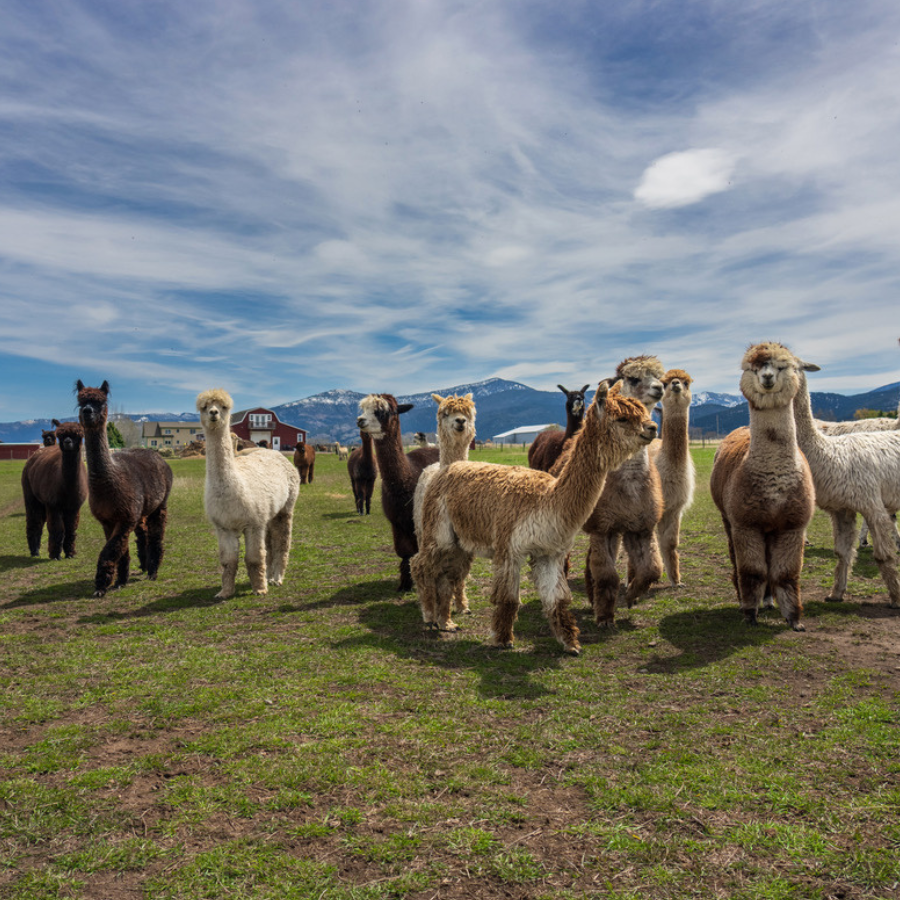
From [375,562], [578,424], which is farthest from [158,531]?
[578,424]

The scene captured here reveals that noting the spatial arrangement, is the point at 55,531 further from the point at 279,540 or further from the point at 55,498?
the point at 279,540

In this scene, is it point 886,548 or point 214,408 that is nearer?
point 886,548

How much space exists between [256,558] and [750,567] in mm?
5513

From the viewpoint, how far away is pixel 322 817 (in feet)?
9.66

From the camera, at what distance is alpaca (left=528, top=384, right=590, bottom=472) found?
8484 mm

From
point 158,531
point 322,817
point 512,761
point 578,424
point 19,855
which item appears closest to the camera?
point 19,855

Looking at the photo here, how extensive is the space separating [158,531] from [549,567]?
21.3ft

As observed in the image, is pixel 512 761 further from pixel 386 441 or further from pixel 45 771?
pixel 386 441

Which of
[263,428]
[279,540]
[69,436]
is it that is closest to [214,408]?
[279,540]

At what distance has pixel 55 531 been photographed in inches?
435

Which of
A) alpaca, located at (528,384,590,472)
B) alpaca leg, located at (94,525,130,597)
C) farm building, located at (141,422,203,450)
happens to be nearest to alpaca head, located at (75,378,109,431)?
alpaca leg, located at (94,525,130,597)

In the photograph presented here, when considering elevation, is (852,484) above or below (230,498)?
below

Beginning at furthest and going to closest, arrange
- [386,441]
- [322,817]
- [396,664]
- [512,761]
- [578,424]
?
[578,424], [386,441], [396,664], [512,761], [322,817]

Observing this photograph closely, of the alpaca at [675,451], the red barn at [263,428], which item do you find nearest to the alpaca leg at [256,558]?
the alpaca at [675,451]
